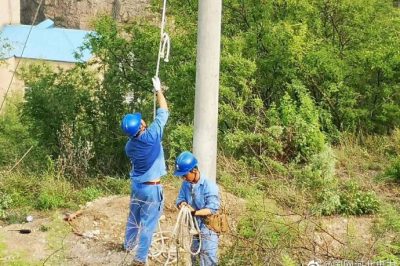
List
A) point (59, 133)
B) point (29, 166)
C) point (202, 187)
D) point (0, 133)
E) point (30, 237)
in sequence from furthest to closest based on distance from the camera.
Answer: point (0, 133)
point (59, 133)
point (29, 166)
point (30, 237)
point (202, 187)

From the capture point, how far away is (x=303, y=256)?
5.91 metres

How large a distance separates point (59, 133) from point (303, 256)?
285 inches

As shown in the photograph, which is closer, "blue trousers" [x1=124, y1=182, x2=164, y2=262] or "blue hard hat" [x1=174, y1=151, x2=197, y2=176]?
"blue hard hat" [x1=174, y1=151, x2=197, y2=176]

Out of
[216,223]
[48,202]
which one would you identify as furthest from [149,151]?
[48,202]

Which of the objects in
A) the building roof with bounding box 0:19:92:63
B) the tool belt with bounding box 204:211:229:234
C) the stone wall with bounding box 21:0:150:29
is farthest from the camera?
the stone wall with bounding box 21:0:150:29

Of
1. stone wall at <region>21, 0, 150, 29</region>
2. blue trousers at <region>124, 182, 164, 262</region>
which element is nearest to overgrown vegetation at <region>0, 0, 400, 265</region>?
blue trousers at <region>124, 182, 164, 262</region>

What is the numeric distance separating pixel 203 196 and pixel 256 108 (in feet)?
14.4

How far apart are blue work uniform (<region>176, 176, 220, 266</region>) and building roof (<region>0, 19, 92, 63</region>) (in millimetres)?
21516

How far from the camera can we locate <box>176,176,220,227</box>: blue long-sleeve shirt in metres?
6.39

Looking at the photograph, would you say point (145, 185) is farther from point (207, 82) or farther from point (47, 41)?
point (47, 41)

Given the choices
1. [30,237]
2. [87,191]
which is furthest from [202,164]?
[87,191]

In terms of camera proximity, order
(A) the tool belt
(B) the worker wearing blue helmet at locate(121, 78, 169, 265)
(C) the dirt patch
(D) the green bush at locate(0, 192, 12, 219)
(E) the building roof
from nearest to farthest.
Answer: (A) the tool belt, (B) the worker wearing blue helmet at locate(121, 78, 169, 265), (C) the dirt patch, (D) the green bush at locate(0, 192, 12, 219), (E) the building roof

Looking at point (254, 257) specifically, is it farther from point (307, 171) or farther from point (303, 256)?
point (307, 171)

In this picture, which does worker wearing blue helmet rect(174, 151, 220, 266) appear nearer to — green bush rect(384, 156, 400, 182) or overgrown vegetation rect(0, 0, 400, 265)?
overgrown vegetation rect(0, 0, 400, 265)
